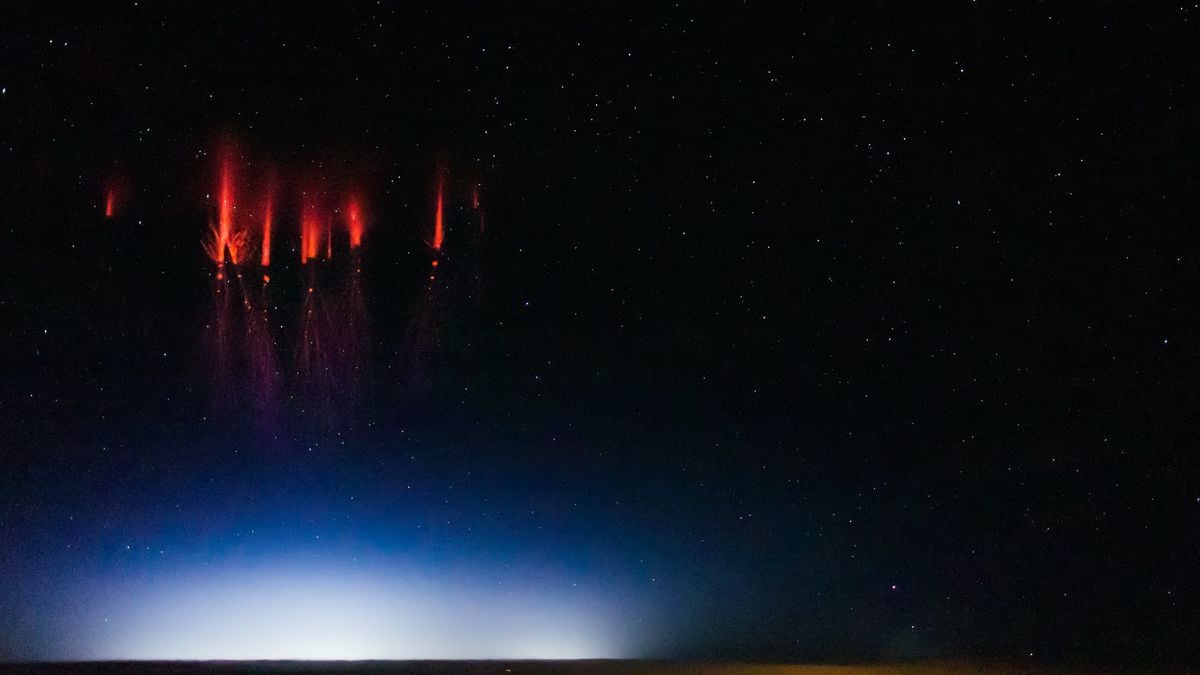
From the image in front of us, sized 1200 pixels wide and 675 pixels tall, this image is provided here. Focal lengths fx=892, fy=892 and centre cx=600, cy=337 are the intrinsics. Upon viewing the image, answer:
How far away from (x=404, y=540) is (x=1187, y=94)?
9.77 ft

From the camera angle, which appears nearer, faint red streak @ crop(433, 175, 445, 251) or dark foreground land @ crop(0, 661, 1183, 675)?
dark foreground land @ crop(0, 661, 1183, 675)

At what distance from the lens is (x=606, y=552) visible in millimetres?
3000

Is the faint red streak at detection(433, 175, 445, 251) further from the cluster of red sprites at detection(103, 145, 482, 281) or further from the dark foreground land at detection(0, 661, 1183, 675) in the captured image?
the dark foreground land at detection(0, 661, 1183, 675)

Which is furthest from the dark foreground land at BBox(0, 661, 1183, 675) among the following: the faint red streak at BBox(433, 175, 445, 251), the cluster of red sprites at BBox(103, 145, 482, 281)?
the faint red streak at BBox(433, 175, 445, 251)

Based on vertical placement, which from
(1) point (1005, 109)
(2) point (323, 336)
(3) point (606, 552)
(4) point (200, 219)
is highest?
(1) point (1005, 109)

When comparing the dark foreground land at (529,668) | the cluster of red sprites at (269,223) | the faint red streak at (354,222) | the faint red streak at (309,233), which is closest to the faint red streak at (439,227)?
the cluster of red sprites at (269,223)

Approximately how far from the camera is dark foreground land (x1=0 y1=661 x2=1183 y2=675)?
264 cm

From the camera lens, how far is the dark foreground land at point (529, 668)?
264 centimetres

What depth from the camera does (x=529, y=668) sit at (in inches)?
108

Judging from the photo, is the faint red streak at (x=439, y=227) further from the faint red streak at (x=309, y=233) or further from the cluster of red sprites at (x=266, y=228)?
the faint red streak at (x=309, y=233)

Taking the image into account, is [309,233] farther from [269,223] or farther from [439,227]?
[439,227]

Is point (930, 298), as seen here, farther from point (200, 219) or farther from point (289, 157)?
point (200, 219)

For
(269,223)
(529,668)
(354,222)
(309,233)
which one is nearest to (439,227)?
(354,222)

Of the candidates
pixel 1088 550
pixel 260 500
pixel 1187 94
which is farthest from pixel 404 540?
pixel 1187 94
